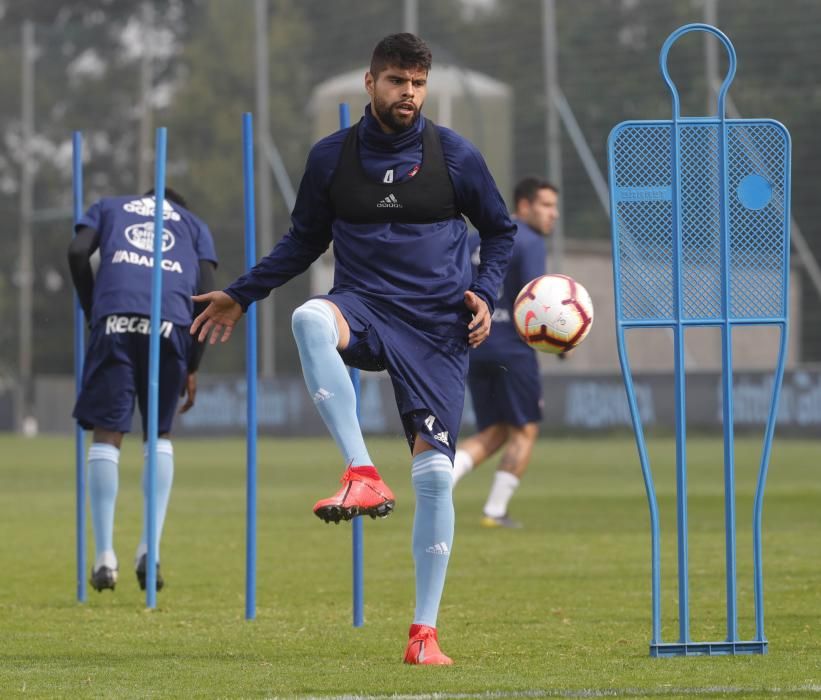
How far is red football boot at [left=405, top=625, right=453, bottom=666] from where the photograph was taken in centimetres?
568

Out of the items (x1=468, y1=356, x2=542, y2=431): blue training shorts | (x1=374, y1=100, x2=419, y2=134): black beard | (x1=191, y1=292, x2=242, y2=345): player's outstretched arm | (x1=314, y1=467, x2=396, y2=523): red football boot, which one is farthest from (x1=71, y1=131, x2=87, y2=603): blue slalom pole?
(x1=468, y1=356, x2=542, y2=431): blue training shorts

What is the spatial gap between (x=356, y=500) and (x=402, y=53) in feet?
4.85

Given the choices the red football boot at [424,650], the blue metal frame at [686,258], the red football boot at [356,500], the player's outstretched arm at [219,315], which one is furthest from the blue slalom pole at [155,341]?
the blue metal frame at [686,258]

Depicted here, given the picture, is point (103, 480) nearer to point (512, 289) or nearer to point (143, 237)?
point (143, 237)

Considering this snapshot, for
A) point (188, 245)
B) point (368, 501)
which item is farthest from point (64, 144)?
point (368, 501)

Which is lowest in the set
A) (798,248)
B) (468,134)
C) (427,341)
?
(427,341)

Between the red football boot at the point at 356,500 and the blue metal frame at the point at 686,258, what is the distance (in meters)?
0.91

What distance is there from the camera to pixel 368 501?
5.33 meters

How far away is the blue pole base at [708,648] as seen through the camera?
18.8 ft

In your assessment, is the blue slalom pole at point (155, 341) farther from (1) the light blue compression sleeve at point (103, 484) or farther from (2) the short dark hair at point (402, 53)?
(2) the short dark hair at point (402, 53)

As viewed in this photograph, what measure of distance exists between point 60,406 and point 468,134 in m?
9.46

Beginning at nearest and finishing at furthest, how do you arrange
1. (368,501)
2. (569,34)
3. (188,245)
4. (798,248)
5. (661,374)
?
(368,501), (188,245), (661,374), (798,248), (569,34)

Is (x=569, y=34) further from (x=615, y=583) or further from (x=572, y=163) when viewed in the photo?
(x=615, y=583)

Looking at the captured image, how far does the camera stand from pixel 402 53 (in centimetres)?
566
